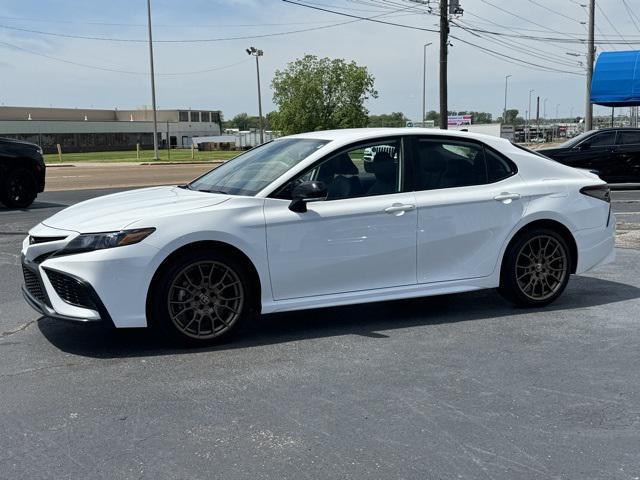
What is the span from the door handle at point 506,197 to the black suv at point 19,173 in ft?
36.8

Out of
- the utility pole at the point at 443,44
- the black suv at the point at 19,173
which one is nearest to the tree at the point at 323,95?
the utility pole at the point at 443,44

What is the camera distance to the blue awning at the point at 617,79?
24.0m

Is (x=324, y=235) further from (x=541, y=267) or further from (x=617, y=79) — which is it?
(x=617, y=79)

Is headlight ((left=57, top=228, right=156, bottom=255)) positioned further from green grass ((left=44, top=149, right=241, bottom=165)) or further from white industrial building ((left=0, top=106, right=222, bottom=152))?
white industrial building ((left=0, top=106, right=222, bottom=152))

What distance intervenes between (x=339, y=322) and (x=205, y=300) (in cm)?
129

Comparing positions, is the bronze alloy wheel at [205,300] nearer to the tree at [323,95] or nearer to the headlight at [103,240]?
the headlight at [103,240]

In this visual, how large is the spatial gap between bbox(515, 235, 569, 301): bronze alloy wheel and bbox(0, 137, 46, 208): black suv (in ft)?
37.3

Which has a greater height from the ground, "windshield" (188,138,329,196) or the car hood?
"windshield" (188,138,329,196)

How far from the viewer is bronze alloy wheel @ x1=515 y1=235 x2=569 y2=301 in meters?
5.93

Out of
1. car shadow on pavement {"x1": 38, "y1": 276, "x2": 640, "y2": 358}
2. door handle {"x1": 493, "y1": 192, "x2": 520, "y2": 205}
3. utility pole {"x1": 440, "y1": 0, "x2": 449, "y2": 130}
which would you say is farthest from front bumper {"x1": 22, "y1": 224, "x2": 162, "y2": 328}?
utility pole {"x1": 440, "y1": 0, "x2": 449, "y2": 130}

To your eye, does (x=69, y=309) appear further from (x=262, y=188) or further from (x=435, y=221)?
(x=435, y=221)

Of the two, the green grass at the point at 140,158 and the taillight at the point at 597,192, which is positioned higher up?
the taillight at the point at 597,192

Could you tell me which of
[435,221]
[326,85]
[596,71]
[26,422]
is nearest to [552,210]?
[435,221]

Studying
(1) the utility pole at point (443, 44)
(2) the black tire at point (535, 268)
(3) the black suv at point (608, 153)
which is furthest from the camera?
(1) the utility pole at point (443, 44)
